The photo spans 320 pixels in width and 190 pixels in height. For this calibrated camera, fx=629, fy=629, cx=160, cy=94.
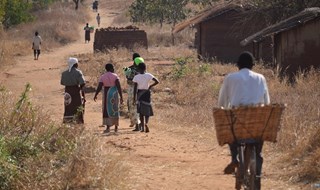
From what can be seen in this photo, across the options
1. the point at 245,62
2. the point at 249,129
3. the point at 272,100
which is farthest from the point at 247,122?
the point at 272,100

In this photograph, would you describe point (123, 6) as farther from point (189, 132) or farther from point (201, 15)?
point (189, 132)

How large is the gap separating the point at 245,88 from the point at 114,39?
1024 inches

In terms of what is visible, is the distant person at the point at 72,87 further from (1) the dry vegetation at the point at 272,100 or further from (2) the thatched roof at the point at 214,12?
(2) the thatched roof at the point at 214,12

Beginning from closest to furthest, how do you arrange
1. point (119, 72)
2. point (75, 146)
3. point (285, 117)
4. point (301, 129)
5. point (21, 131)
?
1. point (75, 146)
2. point (21, 131)
3. point (301, 129)
4. point (285, 117)
5. point (119, 72)

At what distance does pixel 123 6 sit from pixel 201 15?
50.1 metres

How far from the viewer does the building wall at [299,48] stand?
17.8 m

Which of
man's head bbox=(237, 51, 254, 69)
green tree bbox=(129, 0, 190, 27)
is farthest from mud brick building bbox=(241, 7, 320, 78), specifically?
green tree bbox=(129, 0, 190, 27)

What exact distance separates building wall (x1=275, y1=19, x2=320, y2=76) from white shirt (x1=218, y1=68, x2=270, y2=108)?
38.1ft

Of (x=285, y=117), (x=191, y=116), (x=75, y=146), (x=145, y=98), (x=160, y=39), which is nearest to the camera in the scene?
(x=75, y=146)

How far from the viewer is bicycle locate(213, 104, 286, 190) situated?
6293 mm

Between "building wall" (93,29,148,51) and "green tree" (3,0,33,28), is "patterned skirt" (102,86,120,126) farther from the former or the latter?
"green tree" (3,0,33,28)

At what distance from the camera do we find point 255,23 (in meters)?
27.1

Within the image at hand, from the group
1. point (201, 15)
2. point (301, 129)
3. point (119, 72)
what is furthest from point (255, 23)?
point (301, 129)

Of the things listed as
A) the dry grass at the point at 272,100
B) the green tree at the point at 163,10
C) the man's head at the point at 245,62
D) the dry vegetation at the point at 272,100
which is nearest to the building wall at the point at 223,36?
the dry vegetation at the point at 272,100
